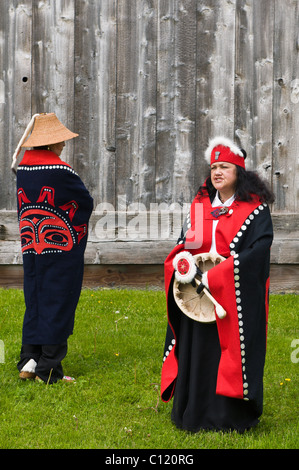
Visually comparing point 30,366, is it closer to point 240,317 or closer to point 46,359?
Result: point 46,359

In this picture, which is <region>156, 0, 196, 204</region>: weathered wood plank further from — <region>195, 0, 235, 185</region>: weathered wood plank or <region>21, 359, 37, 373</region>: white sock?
<region>21, 359, 37, 373</region>: white sock

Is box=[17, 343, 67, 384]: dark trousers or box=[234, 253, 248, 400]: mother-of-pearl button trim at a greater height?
box=[234, 253, 248, 400]: mother-of-pearl button trim

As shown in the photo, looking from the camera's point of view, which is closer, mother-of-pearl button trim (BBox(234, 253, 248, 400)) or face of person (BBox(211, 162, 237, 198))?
mother-of-pearl button trim (BBox(234, 253, 248, 400))

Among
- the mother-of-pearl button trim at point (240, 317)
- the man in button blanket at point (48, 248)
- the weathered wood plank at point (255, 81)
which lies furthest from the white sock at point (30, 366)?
the weathered wood plank at point (255, 81)

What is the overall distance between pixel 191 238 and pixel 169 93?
141 inches

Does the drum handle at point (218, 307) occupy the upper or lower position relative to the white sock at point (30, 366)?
upper

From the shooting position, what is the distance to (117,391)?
15.9 feet

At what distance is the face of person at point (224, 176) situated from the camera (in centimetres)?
415

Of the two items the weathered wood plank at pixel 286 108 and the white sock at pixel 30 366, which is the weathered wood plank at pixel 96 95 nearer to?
the weathered wood plank at pixel 286 108

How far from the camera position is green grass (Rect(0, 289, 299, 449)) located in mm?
3986

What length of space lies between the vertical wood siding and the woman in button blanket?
3.21m

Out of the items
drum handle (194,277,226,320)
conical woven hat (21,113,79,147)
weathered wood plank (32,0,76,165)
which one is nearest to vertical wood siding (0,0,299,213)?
weathered wood plank (32,0,76,165)

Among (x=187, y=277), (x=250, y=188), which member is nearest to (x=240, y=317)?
(x=187, y=277)

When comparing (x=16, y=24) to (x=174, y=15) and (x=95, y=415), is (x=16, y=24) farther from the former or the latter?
(x=95, y=415)
